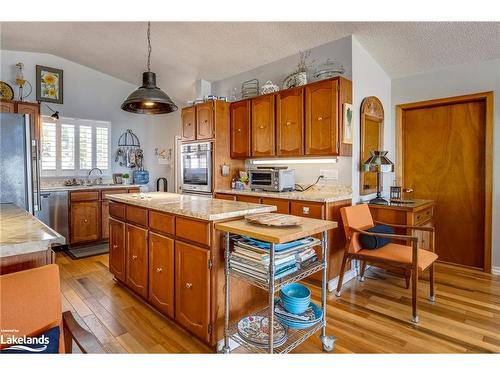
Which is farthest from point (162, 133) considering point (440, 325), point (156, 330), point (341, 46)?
point (440, 325)

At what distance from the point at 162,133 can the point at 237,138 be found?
→ 2426mm

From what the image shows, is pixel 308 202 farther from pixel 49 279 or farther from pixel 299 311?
pixel 49 279

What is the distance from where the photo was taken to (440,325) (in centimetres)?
220

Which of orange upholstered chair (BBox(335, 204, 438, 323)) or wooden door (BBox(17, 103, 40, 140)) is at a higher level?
wooden door (BBox(17, 103, 40, 140))

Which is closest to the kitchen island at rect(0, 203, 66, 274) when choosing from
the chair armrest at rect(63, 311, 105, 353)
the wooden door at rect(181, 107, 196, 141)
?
the chair armrest at rect(63, 311, 105, 353)

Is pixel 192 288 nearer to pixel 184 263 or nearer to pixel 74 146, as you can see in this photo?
pixel 184 263

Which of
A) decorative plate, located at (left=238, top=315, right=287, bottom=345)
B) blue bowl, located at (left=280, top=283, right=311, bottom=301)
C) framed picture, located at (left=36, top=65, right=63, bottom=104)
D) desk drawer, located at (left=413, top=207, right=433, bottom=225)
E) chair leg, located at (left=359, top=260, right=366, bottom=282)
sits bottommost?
chair leg, located at (left=359, top=260, right=366, bottom=282)

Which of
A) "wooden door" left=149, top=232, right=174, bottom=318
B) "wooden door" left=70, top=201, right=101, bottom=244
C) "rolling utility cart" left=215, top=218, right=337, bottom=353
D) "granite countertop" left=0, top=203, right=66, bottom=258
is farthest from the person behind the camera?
"wooden door" left=70, top=201, right=101, bottom=244

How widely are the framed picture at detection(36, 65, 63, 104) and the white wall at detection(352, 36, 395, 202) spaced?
175 inches

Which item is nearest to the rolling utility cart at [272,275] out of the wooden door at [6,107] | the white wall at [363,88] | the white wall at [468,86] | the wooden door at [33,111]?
the white wall at [363,88]

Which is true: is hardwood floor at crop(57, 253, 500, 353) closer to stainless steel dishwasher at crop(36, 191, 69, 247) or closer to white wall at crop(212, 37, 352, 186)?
white wall at crop(212, 37, 352, 186)

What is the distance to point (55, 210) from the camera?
4.25 metres

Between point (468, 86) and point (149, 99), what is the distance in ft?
11.1

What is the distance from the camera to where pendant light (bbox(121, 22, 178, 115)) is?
2.29 meters
